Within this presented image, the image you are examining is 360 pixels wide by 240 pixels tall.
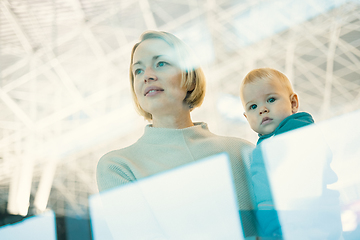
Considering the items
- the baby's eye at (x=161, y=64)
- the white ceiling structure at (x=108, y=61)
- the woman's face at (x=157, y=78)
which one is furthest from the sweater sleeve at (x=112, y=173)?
the white ceiling structure at (x=108, y=61)

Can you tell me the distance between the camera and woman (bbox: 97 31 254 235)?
6.99 ft

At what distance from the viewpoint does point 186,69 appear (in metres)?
2.48

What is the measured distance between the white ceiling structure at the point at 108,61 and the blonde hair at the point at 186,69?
4615mm

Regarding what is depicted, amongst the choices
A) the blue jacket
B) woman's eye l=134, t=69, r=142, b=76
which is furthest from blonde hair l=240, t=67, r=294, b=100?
woman's eye l=134, t=69, r=142, b=76

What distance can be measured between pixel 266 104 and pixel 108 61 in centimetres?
1169

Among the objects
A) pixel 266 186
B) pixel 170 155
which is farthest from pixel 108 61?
pixel 266 186

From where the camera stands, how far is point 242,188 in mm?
2176

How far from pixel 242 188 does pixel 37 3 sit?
6.90 meters

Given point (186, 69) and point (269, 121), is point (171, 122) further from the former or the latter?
point (269, 121)

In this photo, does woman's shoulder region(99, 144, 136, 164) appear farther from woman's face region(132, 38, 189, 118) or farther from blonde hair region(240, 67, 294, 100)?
blonde hair region(240, 67, 294, 100)

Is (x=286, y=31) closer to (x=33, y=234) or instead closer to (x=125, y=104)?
(x=125, y=104)

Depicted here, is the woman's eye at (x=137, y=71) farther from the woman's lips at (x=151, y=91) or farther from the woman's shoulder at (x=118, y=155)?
the woman's shoulder at (x=118, y=155)

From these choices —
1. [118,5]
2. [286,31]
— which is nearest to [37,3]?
[118,5]

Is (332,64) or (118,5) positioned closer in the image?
(118,5)
